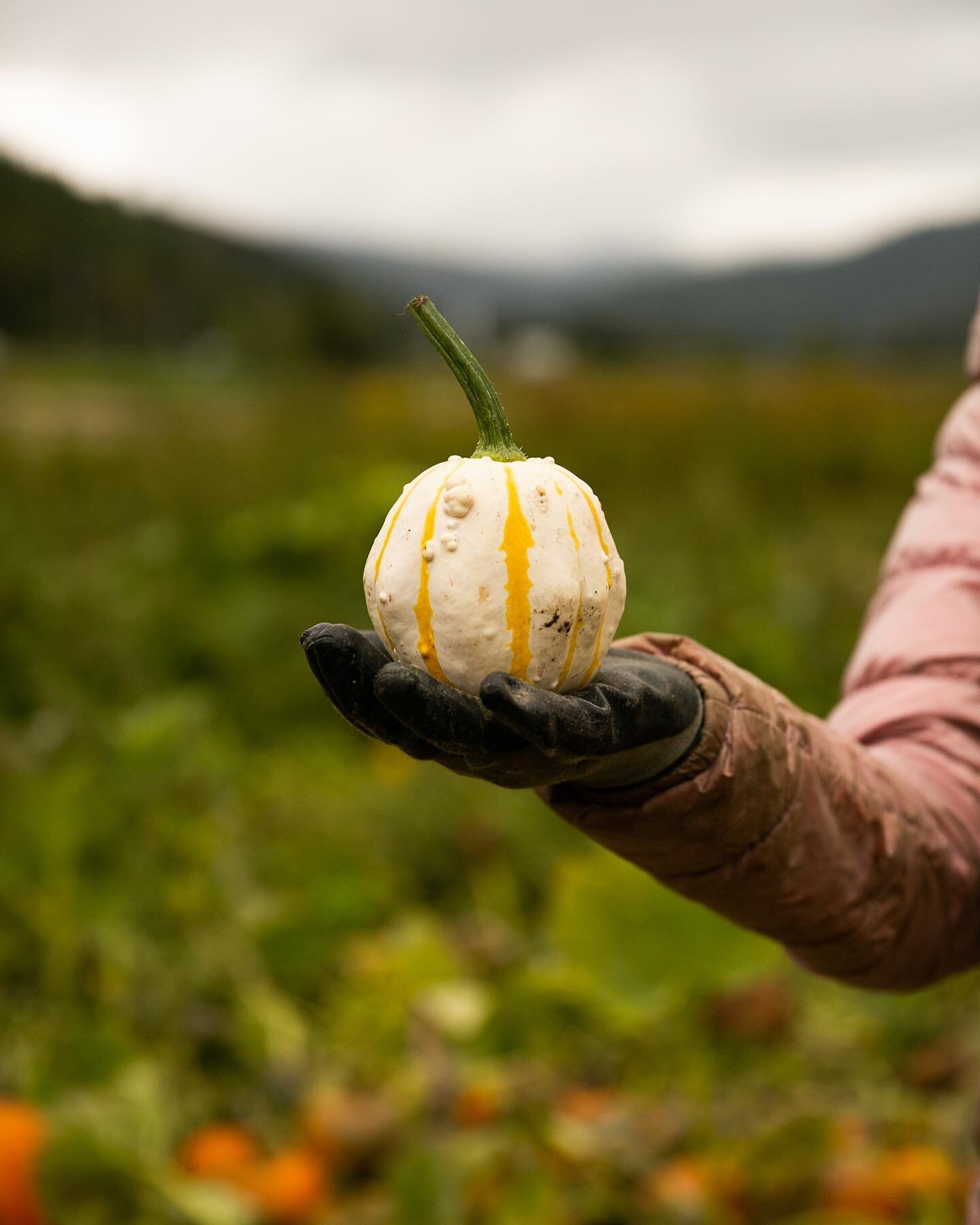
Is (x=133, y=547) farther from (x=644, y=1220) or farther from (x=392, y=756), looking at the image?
(x=644, y=1220)

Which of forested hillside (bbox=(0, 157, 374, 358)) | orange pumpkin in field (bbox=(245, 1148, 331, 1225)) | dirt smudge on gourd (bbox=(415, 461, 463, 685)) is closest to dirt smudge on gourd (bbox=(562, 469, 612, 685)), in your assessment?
dirt smudge on gourd (bbox=(415, 461, 463, 685))

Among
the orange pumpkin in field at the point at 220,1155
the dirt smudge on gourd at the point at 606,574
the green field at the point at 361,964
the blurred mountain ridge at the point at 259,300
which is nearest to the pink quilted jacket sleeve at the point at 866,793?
the dirt smudge on gourd at the point at 606,574

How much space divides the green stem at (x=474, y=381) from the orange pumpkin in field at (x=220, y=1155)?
1565mm

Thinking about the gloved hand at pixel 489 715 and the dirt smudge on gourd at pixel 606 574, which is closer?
the gloved hand at pixel 489 715

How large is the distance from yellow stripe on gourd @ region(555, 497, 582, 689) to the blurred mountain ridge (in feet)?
14.5

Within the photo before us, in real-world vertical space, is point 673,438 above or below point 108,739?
above

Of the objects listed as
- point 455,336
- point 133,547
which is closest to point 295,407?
point 133,547

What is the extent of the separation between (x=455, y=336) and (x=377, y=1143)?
1609mm

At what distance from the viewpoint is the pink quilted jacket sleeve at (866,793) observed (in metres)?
1.13

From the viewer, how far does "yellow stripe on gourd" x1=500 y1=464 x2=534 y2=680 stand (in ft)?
3.21

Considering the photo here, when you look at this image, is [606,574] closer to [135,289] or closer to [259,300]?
[135,289]

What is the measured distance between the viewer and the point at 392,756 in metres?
4.29

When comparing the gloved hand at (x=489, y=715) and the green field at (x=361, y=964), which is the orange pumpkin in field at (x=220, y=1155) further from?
the gloved hand at (x=489, y=715)

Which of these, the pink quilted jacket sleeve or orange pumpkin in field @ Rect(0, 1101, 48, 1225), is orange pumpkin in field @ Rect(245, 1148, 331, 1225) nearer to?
orange pumpkin in field @ Rect(0, 1101, 48, 1225)
